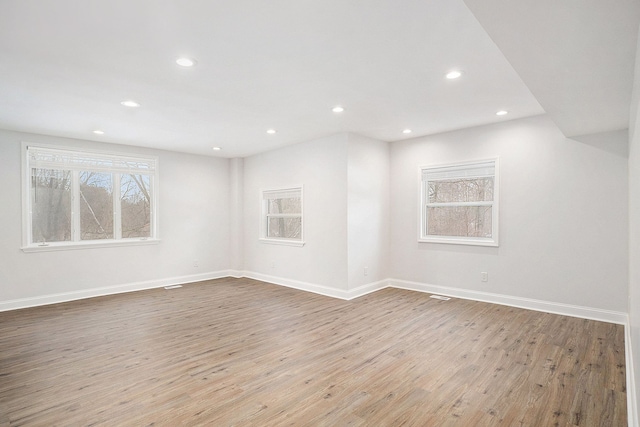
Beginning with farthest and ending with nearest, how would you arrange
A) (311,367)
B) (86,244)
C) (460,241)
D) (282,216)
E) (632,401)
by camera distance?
(282,216) < (86,244) < (460,241) < (311,367) < (632,401)

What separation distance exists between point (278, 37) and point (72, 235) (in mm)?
5136

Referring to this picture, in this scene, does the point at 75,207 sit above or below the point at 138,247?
above

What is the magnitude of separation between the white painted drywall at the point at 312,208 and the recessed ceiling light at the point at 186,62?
112 inches

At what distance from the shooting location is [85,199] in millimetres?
5613

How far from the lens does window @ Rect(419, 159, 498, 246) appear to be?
4918 millimetres

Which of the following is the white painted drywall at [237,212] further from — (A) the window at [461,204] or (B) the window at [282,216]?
(A) the window at [461,204]

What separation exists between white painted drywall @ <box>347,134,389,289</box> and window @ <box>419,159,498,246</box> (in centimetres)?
69

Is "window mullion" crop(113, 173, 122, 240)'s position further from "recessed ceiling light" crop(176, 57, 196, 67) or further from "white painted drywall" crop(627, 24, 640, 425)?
"white painted drywall" crop(627, 24, 640, 425)

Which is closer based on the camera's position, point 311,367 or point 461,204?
point 311,367

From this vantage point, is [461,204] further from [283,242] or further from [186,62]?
[186,62]

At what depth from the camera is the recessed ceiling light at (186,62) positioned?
271 centimetres

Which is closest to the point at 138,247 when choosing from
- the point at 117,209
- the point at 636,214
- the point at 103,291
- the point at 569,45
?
the point at 117,209

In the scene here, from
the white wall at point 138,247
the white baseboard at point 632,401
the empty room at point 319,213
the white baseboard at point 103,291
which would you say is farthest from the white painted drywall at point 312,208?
the white baseboard at point 632,401

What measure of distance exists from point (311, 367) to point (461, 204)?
3.58 metres
